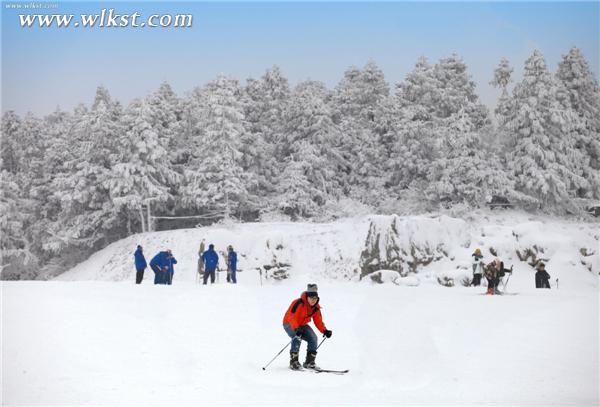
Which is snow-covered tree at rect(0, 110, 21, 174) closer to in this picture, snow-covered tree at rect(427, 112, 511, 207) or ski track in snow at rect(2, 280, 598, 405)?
snow-covered tree at rect(427, 112, 511, 207)

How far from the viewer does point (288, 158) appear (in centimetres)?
5022

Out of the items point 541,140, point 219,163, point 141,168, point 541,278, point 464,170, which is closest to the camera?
point 541,278

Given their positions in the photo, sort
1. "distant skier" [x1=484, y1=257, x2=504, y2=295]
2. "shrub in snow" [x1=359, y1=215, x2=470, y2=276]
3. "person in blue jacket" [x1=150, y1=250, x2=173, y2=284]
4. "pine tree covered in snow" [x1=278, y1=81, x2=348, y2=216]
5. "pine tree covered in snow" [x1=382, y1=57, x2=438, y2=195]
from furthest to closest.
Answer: "pine tree covered in snow" [x1=278, y1=81, x2=348, y2=216], "pine tree covered in snow" [x1=382, y1=57, x2=438, y2=195], "shrub in snow" [x1=359, y1=215, x2=470, y2=276], "person in blue jacket" [x1=150, y1=250, x2=173, y2=284], "distant skier" [x1=484, y1=257, x2=504, y2=295]

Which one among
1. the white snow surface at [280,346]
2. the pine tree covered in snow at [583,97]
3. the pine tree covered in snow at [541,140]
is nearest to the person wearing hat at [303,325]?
the white snow surface at [280,346]

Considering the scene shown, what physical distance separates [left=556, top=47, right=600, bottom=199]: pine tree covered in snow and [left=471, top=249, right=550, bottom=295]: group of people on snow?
24.2 m

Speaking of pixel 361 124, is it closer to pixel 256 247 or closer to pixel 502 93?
pixel 502 93

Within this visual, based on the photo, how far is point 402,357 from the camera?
522 inches

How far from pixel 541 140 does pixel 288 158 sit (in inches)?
672

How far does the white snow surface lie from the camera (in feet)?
32.7

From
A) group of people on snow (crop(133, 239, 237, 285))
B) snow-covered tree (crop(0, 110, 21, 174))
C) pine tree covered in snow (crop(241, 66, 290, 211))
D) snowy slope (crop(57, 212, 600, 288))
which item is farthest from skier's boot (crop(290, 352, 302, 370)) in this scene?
snow-covered tree (crop(0, 110, 21, 174))

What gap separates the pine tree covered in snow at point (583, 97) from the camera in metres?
45.6

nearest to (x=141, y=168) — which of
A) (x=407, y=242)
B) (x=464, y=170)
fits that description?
(x=464, y=170)

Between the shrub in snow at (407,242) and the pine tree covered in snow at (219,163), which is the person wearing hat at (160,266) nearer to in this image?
the shrub in snow at (407,242)

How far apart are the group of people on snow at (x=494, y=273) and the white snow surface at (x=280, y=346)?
1.73 ft
